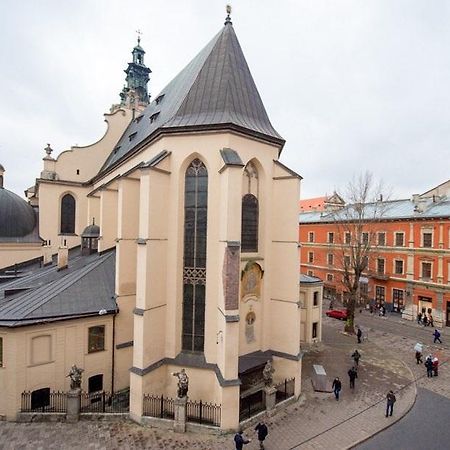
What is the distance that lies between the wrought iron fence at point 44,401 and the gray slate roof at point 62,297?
9.27 ft

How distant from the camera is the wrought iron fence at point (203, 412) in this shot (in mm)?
10969

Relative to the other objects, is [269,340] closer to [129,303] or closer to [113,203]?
[129,303]

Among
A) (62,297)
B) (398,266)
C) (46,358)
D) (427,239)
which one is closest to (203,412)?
(46,358)

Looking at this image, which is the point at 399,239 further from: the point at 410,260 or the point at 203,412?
the point at 203,412

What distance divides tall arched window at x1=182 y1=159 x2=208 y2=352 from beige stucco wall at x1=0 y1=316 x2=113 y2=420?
3907 mm

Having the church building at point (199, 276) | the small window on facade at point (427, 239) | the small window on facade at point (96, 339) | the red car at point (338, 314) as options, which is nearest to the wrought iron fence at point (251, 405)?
the church building at point (199, 276)

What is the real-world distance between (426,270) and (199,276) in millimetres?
23368

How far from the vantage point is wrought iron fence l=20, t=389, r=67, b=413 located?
450 inches

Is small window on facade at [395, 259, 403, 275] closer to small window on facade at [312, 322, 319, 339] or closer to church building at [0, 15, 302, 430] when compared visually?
small window on facade at [312, 322, 319, 339]

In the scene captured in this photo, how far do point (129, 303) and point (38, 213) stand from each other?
649 inches

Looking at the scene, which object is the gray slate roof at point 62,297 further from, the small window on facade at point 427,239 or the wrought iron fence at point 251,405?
the small window on facade at point 427,239

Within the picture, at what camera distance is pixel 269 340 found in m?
13.7

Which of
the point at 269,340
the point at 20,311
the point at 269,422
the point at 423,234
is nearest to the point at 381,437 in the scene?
the point at 269,422

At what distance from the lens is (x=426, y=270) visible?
2642cm
